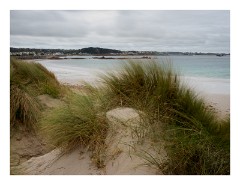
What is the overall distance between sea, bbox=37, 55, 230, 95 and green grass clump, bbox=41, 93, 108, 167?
0.38 metres

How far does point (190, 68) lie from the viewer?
143 inches

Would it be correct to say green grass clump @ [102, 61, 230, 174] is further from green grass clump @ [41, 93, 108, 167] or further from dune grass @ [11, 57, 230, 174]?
green grass clump @ [41, 93, 108, 167]

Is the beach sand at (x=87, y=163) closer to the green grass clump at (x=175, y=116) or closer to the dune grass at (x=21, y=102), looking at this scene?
the green grass clump at (x=175, y=116)

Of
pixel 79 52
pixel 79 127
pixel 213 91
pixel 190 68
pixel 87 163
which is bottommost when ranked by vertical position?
pixel 87 163

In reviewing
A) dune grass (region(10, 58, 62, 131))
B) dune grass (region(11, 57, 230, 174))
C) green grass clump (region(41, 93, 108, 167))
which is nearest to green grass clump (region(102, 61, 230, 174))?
dune grass (region(11, 57, 230, 174))

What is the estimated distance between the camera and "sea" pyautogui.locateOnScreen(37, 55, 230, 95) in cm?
346

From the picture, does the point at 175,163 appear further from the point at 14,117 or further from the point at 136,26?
the point at 14,117

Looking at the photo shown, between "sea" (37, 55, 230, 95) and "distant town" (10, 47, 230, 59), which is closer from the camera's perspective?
"sea" (37, 55, 230, 95)

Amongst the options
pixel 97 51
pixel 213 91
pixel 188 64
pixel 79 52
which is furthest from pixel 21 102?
pixel 213 91

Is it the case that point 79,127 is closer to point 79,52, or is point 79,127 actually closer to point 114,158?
point 114,158

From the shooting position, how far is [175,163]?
292 centimetres

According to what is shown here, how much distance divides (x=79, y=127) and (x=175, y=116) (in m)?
0.81
